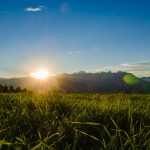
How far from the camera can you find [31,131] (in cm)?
445

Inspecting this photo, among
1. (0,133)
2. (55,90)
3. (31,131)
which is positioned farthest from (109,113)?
(55,90)

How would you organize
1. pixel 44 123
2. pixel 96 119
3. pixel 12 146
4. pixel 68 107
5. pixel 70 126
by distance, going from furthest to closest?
1. pixel 68 107
2. pixel 96 119
3. pixel 44 123
4. pixel 70 126
5. pixel 12 146

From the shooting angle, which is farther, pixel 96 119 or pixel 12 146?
pixel 96 119

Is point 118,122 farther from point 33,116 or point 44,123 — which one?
point 33,116

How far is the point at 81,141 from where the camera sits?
3.94 meters

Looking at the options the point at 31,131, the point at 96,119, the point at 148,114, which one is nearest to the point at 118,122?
the point at 96,119

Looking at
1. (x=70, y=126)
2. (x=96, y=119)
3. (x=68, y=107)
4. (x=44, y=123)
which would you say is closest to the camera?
(x=70, y=126)

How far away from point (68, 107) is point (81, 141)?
7.66ft

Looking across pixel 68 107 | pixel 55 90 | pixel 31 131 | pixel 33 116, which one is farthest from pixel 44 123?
pixel 55 90

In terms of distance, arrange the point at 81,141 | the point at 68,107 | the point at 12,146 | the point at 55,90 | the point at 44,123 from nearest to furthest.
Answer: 1. the point at 12,146
2. the point at 81,141
3. the point at 44,123
4. the point at 68,107
5. the point at 55,90

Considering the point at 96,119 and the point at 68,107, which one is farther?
the point at 68,107

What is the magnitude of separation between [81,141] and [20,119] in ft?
4.66

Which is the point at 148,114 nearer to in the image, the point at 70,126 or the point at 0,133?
the point at 70,126

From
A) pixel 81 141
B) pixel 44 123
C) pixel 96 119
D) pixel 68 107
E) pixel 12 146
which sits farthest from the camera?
pixel 68 107
